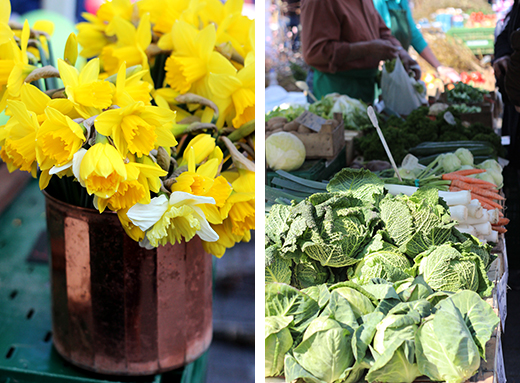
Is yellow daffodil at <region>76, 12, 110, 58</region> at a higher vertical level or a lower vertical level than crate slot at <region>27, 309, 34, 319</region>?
higher

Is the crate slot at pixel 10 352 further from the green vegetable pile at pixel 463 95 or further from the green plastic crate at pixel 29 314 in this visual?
the green vegetable pile at pixel 463 95

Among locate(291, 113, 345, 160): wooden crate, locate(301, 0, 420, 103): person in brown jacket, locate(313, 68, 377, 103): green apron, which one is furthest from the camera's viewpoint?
locate(313, 68, 377, 103): green apron

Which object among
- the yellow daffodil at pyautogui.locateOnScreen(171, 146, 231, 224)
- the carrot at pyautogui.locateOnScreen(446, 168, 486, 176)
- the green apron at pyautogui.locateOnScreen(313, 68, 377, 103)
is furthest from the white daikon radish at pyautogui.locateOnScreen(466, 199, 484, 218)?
the green apron at pyautogui.locateOnScreen(313, 68, 377, 103)

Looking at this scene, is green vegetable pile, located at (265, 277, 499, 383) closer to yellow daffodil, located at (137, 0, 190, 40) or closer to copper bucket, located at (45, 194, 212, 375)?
copper bucket, located at (45, 194, 212, 375)

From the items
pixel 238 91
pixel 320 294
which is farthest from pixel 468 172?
pixel 238 91

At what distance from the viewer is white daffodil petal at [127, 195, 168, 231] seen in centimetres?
81

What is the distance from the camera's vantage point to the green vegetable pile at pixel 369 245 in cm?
139

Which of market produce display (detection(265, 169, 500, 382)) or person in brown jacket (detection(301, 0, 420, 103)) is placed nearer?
market produce display (detection(265, 169, 500, 382))

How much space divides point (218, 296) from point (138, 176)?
1.97 feet

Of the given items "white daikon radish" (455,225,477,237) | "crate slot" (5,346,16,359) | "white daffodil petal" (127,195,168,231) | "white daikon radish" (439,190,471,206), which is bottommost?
"white daikon radish" (455,225,477,237)

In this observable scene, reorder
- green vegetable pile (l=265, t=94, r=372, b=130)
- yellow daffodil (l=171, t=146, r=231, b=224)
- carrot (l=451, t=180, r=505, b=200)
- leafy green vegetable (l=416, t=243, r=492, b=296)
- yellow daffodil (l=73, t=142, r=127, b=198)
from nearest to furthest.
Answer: yellow daffodil (l=73, t=142, r=127, b=198) < yellow daffodil (l=171, t=146, r=231, b=224) < leafy green vegetable (l=416, t=243, r=492, b=296) < carrot (l=451, t=180, r=505, b=200) < green vegetable pile (l=265, t=94, r=372, b=130)

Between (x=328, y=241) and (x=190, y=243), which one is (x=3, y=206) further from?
(x=328, y=241)

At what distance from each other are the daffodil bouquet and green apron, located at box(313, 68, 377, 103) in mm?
2680

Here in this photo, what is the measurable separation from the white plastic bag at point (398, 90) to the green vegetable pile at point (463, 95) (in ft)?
1.42
